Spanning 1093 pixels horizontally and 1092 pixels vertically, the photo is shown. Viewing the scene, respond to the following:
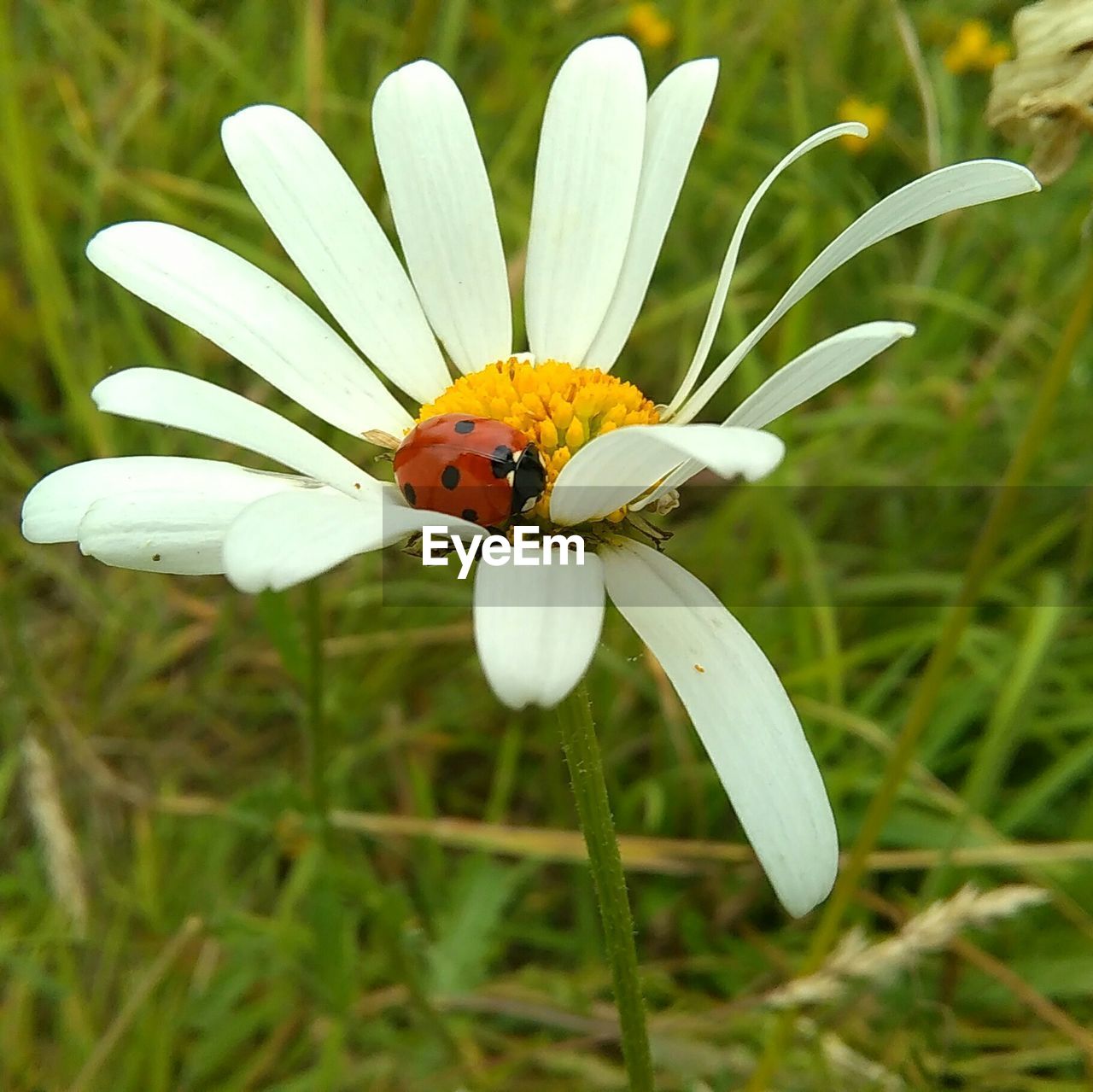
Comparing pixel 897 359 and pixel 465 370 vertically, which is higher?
pixel 897 359

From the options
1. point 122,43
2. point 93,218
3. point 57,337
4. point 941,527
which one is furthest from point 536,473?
point 122,43

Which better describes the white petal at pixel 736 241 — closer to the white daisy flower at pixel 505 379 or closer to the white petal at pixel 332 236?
the white daisy flower at pixel 505 379

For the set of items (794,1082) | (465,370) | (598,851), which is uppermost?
(465,370)

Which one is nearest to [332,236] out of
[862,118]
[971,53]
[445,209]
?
[445,209]

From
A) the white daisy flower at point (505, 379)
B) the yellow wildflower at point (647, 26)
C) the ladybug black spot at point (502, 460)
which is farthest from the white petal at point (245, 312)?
the yellow wildflower at point (647, 26)

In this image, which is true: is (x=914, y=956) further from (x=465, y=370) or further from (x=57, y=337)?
(x=57, y=337)

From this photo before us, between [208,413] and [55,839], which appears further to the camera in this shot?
[55,839]

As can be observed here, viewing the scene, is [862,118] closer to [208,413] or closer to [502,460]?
[502,460]
